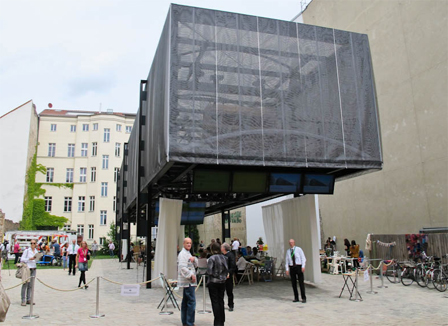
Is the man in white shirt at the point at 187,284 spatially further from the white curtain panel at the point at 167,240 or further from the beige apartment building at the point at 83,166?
the beige apartment building at the point at 83,166

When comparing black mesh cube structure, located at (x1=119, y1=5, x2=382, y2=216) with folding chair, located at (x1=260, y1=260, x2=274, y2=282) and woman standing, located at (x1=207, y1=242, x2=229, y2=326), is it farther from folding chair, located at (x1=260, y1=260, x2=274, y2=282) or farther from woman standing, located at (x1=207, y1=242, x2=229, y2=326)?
folding chair, located at (x1=260, y1=260, x2=274, y2=282)

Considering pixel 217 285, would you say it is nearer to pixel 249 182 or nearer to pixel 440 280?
pixel 249 182

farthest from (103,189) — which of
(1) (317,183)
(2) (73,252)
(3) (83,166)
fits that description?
(1) (317,183)

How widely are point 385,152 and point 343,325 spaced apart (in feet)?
51.0

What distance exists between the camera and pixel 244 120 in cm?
1232

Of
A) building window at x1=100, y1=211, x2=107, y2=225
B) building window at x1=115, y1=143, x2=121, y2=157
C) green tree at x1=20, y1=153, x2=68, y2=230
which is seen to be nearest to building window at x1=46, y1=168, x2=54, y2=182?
green tree at x1=20, y1=153, x2=68, y2=230

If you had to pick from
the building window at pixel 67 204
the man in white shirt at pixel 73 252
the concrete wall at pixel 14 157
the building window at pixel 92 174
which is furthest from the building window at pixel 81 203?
the man in white shirt at pixel 73 252

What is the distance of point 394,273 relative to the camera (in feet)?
51.6

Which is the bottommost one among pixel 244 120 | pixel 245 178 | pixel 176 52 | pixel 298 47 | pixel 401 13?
pixel 245 178

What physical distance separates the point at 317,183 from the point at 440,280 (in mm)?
5111

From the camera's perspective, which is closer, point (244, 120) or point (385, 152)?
point (244, 120)

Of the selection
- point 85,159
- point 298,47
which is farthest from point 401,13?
point 85,159

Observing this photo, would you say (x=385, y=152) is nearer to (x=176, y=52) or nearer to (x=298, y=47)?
(x=298, y=47)

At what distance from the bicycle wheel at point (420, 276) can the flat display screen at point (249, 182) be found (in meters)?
6.65
